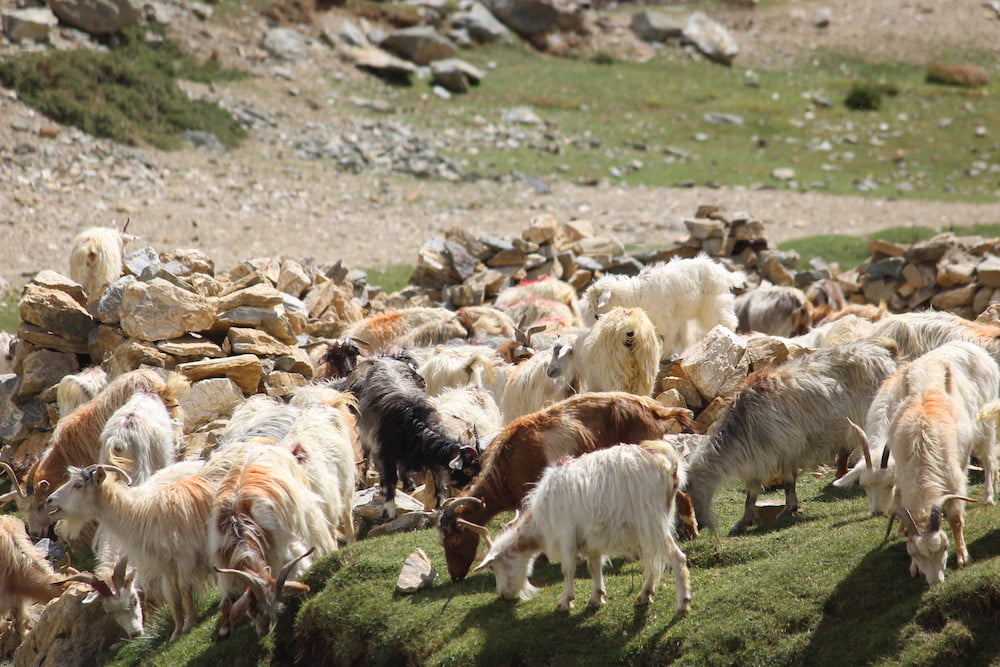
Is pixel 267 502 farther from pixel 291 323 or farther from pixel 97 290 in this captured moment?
pixel 97 290

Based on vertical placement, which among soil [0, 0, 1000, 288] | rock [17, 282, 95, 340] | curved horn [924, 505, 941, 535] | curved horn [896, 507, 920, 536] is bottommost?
soil [0, 0, 1000, 288]

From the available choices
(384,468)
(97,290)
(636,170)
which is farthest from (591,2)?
(384,468)

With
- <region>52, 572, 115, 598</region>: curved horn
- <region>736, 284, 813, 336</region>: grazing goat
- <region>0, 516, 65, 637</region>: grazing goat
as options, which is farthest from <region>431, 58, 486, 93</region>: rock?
<region>52, 572, 115, 598</region>: curved horn

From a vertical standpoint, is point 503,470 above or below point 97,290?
above

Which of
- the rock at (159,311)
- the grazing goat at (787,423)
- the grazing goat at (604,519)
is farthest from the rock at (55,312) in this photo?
the grazing goat at (787,423)

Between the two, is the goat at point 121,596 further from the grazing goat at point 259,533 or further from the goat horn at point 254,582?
the goat horn at point 254,582

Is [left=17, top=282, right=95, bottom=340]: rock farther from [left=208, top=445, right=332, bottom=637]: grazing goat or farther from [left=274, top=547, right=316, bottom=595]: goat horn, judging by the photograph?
[left=274, top=547, right=316, bottom=595]: goat horn

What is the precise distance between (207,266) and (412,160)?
46.8ft

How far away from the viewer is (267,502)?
8.01 meters

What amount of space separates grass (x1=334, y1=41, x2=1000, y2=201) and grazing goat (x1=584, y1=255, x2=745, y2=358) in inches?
632

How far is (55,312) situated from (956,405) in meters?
12.0

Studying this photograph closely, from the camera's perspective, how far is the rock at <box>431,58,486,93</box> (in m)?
35.6

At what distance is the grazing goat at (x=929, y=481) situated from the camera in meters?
→ 6.61

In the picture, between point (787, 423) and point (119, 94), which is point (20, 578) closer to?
point (787, 423)
